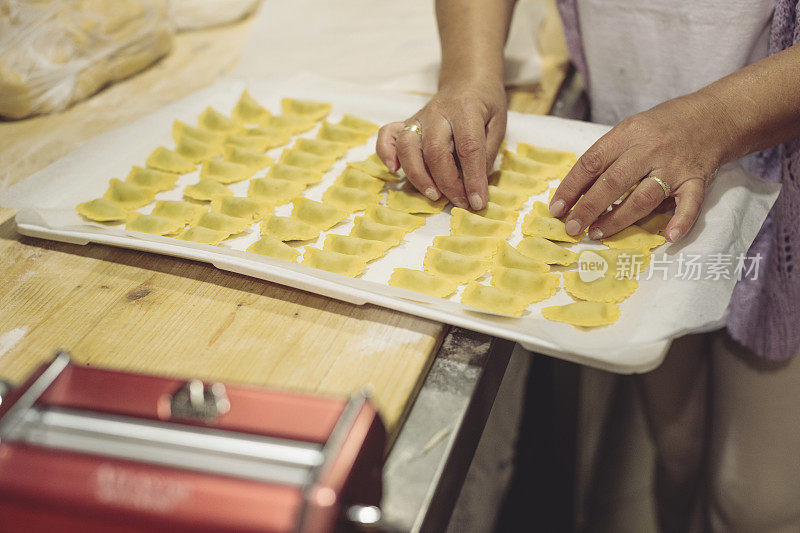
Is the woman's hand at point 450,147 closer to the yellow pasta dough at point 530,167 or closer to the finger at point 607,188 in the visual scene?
the yellow pasta dough at point 530,167

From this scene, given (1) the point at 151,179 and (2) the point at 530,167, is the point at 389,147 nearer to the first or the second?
(2) the point at 530,167

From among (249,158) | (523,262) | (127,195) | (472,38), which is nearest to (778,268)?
(523,262)

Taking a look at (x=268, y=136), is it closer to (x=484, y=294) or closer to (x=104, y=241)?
(x=104, y=241)

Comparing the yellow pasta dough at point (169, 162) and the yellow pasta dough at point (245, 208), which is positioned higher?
the yellow pasta dough at point (169, 162)

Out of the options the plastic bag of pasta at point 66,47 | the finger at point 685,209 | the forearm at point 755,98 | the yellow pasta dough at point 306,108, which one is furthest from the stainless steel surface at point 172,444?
the plastic bag of pasta at point 66,47

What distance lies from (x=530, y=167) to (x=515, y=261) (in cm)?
35

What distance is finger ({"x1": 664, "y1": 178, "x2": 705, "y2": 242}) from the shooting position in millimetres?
1079

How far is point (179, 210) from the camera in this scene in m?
1.32

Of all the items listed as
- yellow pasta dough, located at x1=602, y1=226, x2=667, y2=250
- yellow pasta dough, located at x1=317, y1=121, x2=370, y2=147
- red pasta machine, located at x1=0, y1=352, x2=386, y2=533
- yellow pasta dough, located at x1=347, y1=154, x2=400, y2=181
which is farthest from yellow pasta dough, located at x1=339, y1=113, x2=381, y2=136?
red pasta machine, located at x1=0, y1=352, x2=386, y2=533

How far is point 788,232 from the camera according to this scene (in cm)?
131

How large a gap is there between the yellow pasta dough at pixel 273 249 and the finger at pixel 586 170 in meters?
0.51

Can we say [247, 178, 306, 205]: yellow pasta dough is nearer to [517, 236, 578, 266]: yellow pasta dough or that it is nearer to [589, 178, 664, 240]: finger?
[517, 236, 578, 266]: yellow pasta dough

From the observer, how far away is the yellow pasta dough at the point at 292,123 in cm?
158

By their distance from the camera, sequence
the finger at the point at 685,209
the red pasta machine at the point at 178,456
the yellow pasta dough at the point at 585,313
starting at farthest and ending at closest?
the finger at the point at 685,209
the yellow pasta dough at the point at 585,313
the red pasta machine at the point at 178,456
